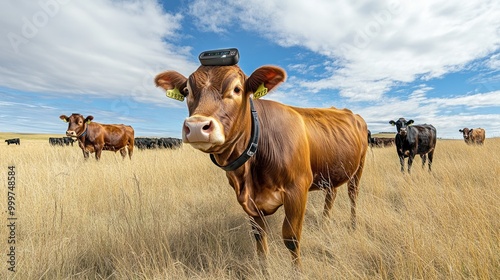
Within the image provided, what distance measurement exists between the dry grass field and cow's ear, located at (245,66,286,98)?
1705mm

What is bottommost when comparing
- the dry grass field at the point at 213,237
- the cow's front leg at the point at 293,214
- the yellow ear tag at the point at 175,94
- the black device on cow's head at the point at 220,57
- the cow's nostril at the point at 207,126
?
the dry grass field at the point at 213,237

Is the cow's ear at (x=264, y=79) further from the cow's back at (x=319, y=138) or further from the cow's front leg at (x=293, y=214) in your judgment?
the cow's front leg at (x=293, y=214)

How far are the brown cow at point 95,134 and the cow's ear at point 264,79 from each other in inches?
436

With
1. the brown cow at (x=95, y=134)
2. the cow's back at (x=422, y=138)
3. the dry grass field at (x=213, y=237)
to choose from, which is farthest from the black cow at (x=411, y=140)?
the brown cow at (x=95, y=134)

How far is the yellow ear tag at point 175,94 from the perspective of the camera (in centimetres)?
245

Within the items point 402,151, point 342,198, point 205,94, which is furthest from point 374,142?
point 205,94

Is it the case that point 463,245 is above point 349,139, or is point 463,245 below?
below

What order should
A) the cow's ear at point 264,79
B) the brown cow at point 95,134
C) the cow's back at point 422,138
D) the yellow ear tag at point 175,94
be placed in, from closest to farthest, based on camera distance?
the cow's ear at point 264,79 < the yellow ear tag at point 175,94 < the cow's back at point 422,138 < the brown cow at point 95,134

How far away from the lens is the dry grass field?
2.49 metres

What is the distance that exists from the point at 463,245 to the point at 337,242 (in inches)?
47.6

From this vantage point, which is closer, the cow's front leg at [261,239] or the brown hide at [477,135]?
the cow's front leg at [261,239]

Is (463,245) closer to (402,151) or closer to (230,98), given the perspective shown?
(230,98)

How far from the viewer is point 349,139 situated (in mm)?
3900

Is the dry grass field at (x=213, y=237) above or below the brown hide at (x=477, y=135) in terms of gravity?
below
